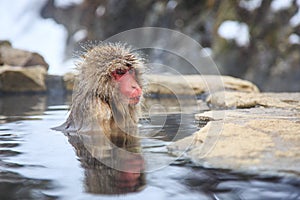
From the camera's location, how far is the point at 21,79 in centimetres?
658

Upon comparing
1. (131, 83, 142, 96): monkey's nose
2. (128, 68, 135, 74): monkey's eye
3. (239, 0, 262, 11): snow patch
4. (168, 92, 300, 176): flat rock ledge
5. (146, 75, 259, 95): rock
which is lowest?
(168, 92, 300, 176): flat rock ledge

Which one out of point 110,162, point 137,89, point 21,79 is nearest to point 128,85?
point 137,89

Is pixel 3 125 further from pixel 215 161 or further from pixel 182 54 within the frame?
pixel 182 54

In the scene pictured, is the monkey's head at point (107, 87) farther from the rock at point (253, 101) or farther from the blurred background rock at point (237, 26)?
the blurred background rock at point (237, 26)

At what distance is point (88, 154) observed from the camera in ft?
5.57

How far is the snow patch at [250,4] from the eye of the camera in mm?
9234

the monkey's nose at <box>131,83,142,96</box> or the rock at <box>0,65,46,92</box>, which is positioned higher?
the rock at <box>0,65,46,92</box>

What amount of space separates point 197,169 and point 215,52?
324 inches

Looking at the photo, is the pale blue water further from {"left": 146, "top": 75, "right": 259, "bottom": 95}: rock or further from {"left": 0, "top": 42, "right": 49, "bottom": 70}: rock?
{"left": 0, "top": 42, "right": 49, "bottom": 70}: rock

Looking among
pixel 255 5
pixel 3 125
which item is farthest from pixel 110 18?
pixel 3 125

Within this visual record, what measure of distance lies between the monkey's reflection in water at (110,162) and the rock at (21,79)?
4.52 metres

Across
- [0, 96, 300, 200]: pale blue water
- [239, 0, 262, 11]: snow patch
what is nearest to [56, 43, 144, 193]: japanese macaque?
[0, 96, 300, 200]: pale blue water

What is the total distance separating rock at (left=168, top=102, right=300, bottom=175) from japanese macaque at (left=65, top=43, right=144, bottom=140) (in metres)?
0.68

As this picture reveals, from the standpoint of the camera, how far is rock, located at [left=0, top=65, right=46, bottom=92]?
633 cm
